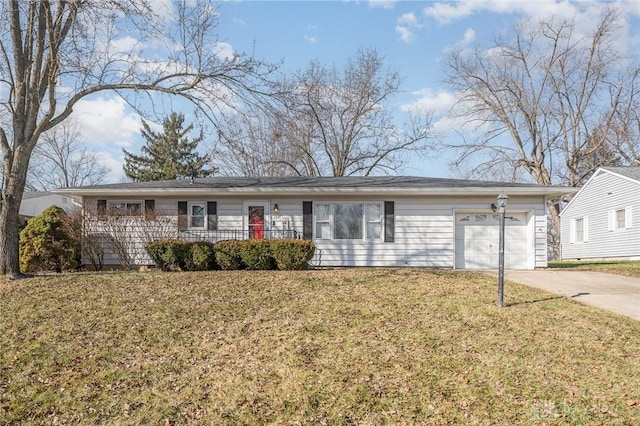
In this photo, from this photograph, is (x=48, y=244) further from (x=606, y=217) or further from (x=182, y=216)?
(x=606, y=217)

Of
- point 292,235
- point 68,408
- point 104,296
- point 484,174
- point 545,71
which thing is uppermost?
point 545,71

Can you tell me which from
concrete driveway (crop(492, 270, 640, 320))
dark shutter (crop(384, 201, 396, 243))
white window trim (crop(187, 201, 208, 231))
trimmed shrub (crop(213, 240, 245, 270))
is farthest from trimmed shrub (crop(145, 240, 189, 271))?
concrete driveway (crop(492, 270, 640, 320))

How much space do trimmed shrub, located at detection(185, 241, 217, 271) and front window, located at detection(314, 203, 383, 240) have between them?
3332 millimetres

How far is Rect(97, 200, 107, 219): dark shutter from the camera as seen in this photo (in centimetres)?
1229

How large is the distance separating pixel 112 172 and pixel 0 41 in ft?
102

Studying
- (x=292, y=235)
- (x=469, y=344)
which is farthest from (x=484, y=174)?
(x=469, y=344)

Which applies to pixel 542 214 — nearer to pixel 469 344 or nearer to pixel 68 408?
pixel 469 344

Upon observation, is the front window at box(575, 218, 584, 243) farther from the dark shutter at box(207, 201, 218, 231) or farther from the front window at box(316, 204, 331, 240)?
the dark shutter at box(207, 201, 218, 231)

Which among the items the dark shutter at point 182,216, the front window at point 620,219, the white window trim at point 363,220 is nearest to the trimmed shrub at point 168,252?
the dark shutter at point 182,216

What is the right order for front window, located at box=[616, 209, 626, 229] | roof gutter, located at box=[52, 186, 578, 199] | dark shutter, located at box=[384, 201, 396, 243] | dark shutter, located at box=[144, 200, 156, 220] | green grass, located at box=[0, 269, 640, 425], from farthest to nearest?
front window, located at box=[616, 209, 626, 229], dark shutter, located at box=[384, 201, 396, 243], dark shutter, located at box=[144, 200, 156, 220], roof gutter, located at box=[52, 186, 578, 199], green grass, located at box=[0, 269, 640, 425]

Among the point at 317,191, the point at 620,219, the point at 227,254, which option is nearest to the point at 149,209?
the point at 227,254

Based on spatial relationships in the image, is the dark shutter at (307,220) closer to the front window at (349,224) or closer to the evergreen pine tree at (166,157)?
the front window at (349,224)

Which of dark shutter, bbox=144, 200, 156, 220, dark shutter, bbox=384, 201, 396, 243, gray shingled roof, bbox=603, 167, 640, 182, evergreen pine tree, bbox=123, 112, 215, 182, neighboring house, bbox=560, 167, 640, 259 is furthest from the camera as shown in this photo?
evergreen pine tree, bbox=123, 112, 215, 182

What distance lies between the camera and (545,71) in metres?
26.1
